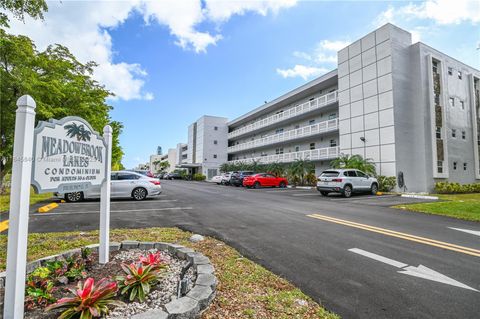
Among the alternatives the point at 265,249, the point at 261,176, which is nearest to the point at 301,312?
the point at 265,249

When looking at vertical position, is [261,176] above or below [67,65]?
below

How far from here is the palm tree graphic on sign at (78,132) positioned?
10.2 ft

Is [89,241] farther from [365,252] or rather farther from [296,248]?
[365,252]

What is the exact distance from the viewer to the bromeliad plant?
2.79m

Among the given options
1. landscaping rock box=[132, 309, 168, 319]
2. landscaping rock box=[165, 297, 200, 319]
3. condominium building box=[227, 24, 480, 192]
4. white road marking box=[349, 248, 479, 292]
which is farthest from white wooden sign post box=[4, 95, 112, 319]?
condominium building box=[227, 24, 480, 192]

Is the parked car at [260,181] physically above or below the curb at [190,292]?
above

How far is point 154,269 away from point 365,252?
12.4 ft

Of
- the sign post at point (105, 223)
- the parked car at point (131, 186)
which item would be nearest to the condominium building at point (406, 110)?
the parked car at point (131, 186)

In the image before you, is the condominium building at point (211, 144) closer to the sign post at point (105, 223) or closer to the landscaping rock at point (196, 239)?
the landscaping rock at point (196, 239)

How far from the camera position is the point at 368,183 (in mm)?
17297

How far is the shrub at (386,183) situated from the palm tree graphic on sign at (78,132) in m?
20.3

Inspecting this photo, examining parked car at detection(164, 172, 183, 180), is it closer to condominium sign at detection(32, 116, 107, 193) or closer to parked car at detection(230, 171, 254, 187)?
parked car at detection(230, 171, 254, 187)

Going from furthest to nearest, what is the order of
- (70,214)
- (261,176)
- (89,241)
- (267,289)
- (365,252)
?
(261,176) < (70,214) < (89,241) < (365,252) < (267,289)

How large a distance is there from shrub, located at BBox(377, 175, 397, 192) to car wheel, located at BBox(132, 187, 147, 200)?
16709 millimetres
